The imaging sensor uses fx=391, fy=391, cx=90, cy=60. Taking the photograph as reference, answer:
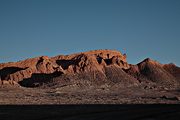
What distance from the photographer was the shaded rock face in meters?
112

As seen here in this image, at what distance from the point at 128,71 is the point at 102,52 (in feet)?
64.0

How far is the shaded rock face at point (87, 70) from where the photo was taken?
368ft

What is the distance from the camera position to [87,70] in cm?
11506

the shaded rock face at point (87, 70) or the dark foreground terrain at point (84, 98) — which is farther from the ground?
the shaded rock face at point (87, 70)
